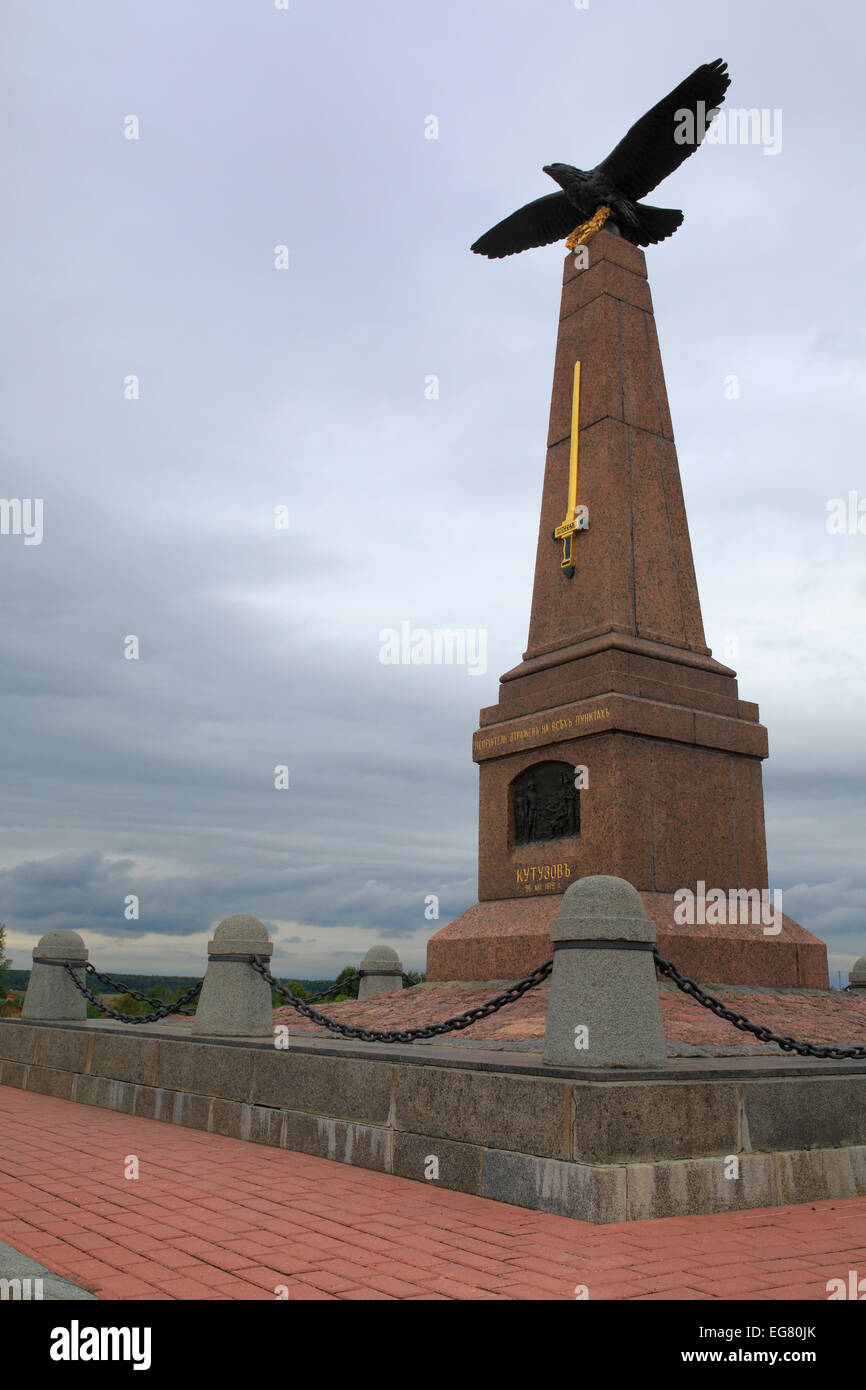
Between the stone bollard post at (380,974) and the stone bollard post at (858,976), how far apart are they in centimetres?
481

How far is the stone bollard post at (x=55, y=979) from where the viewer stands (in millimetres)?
11055

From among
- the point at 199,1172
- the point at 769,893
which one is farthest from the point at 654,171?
the point at 199,1172

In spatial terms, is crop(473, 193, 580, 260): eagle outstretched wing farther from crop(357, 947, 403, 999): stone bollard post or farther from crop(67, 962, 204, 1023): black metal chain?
crop(67, 962, 204, 1023): black metal chain

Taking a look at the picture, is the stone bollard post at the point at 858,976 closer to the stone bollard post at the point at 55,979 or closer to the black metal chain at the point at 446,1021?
the black metal chain at the point at 446,1021

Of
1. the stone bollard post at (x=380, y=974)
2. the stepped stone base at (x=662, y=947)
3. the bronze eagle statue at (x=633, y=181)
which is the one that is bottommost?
the stone bollard post at (x=380, y=974)

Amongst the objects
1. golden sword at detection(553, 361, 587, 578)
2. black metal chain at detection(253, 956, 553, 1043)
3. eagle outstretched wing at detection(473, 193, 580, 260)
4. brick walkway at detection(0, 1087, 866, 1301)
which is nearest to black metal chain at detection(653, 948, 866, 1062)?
black metal chain at detection(253, 956, 553, 1043)

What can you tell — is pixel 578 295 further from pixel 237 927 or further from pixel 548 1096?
pixel 548 1096

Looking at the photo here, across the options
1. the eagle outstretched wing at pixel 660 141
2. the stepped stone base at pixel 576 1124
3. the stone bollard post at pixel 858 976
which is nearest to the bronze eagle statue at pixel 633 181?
the eagle outstretched wing at pixel 660 141

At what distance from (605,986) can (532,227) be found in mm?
10808

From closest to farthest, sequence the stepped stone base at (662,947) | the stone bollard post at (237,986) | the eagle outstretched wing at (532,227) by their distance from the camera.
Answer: the stone bollard post at (237,986) → the stepped stone base at (662,947) → the eagle outstretched wing at (532,227)

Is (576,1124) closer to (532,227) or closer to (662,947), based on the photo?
(662,947)

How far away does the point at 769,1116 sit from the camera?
521cm

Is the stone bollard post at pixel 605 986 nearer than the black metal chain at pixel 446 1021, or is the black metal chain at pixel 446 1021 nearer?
the stone bollard post at pixel 605 986

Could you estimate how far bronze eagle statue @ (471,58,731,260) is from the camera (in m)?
11.7
